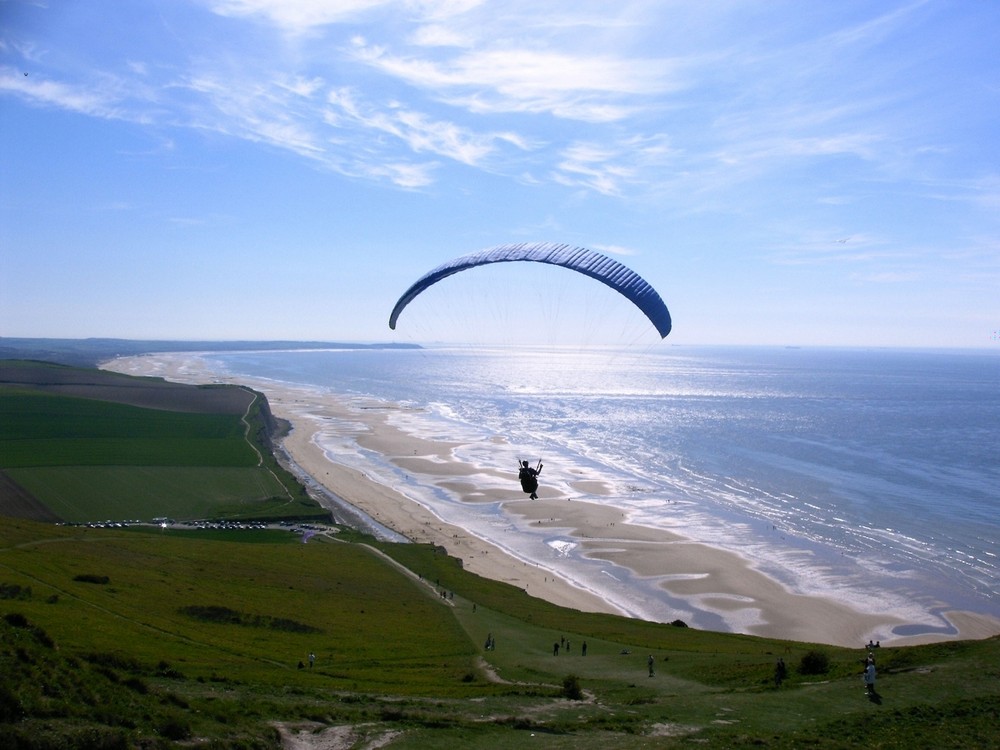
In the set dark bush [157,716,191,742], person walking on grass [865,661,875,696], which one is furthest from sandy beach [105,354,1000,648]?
dark bush [157,716,191,742]

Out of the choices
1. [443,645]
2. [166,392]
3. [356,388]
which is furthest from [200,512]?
[356,388]

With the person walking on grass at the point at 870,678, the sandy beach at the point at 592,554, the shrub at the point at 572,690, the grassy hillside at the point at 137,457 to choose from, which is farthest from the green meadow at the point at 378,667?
the grassy hillside at the point at 137,457

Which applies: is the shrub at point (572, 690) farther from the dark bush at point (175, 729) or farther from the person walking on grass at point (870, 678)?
the dark bush at point (175, 729)

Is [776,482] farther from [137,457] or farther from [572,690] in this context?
[137,457]

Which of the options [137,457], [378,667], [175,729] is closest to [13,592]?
[378,667]

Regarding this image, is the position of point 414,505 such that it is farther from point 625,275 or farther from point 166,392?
point 166,392

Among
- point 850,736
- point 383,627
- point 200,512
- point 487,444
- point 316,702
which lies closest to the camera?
point 850,736
